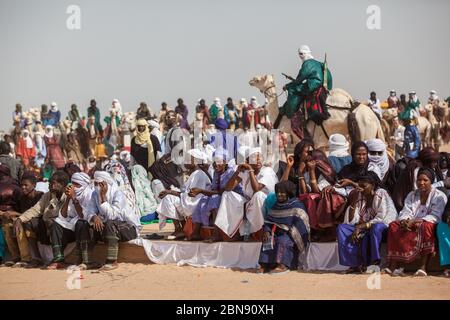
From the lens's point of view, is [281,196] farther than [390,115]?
No

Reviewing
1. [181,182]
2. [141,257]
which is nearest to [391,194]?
[141,257]

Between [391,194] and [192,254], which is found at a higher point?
[391,194]

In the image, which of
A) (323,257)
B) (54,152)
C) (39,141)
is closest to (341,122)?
(323,257)

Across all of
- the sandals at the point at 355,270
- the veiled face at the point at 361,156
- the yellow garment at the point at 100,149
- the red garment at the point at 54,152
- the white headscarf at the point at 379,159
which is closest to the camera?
the sandals at the point at 355,270

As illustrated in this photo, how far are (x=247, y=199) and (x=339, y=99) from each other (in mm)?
6401

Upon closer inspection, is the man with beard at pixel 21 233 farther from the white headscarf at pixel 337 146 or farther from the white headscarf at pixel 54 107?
the white headscarf at pixel 54 107

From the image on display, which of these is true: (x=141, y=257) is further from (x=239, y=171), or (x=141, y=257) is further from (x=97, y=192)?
(x=239, y=171)

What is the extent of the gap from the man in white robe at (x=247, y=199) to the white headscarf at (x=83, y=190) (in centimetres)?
155

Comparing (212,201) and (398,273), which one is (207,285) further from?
(398,273)

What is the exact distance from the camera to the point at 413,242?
29.1ft

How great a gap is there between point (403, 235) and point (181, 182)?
481cm

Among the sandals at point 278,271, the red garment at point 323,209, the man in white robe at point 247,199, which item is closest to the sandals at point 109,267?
the man in white robe at point 247,199

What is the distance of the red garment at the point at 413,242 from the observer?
8.84m

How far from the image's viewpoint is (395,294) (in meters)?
8.27
